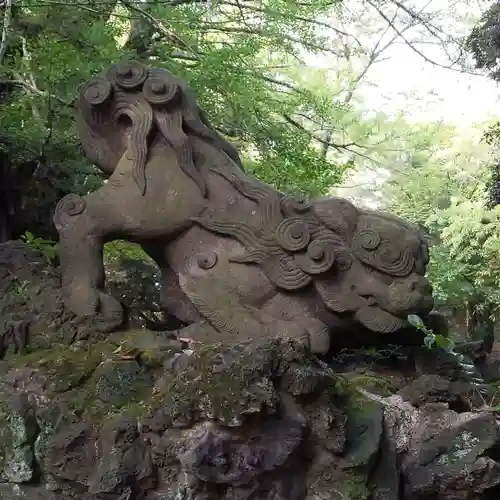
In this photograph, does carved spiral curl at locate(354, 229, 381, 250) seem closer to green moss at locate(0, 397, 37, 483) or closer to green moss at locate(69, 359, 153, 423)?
green moss at locate(69, 359, 153, 423)

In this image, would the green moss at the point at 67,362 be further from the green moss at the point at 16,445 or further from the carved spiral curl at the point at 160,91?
the carved spiral curl at the point at 160,91

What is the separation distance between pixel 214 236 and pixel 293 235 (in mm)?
317

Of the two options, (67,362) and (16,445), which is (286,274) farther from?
(16,445)

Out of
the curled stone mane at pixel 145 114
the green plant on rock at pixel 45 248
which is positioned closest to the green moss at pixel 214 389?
the curled stone mane at pixel 145 114

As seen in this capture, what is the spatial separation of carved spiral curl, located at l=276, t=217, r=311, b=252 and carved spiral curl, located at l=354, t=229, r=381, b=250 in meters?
0.18

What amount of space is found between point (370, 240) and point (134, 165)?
3.02ft

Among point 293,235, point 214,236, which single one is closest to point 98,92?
point 214,236

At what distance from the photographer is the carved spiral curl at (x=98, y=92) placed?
259 cm

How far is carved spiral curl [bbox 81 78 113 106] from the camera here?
259cm

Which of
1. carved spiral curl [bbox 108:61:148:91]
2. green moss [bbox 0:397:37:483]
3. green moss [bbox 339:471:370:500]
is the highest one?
carved spiral curl [bbox 108:61:148:91]

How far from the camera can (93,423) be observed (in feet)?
6.24

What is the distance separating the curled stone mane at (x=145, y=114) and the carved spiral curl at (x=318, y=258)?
47 centimetres

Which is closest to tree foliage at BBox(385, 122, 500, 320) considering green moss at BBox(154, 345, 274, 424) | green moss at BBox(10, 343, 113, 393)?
green moss at BBox(10, 343, 113, 393)

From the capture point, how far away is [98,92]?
260 cm
